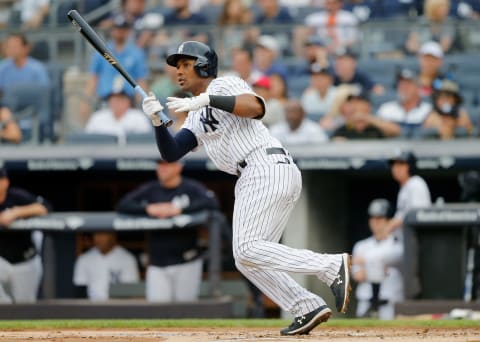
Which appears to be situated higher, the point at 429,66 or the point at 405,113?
the point at 429,66

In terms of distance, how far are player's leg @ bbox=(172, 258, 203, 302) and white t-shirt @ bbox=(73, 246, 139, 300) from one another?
528mm

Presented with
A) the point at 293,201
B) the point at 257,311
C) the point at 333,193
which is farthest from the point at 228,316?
the point at 293,201

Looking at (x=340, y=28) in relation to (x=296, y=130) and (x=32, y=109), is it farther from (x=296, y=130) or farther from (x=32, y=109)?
(x=32, y=109)

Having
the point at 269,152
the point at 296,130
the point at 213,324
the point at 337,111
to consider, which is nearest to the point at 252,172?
the point at 269,152

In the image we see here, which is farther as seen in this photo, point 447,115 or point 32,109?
point 32,109

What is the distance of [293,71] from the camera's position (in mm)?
12594

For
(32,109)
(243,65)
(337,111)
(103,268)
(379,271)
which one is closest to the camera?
(379,271)

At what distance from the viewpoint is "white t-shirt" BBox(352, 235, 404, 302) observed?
34.6ft

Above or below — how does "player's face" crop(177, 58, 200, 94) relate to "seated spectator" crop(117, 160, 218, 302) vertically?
above

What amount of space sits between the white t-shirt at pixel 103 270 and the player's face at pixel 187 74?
4.39m

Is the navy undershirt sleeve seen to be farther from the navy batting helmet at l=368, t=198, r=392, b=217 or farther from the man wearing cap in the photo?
the man wearing cap

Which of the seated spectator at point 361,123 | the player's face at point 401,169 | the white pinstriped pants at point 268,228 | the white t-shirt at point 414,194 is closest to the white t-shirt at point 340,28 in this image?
the seated spectator at point 361,123

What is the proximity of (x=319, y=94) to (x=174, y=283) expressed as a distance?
8.04ft

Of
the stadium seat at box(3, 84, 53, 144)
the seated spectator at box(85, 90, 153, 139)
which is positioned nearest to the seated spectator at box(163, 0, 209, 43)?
the seated spectator at box(85, 90, 153, 139)
